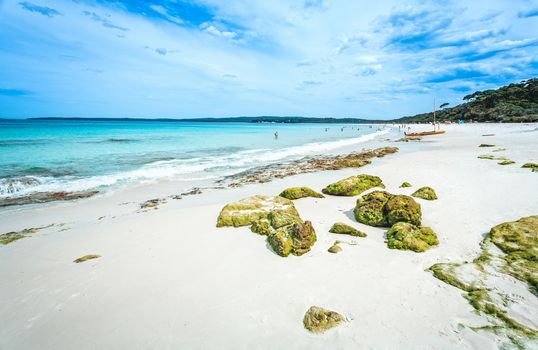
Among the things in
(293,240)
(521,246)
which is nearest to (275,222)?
(293,240)

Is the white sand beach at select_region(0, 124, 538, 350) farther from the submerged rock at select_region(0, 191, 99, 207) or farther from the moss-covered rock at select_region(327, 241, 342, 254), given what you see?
the submerged rock at select_region(0, 191, 99, 207)

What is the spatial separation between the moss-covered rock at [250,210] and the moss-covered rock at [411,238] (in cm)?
238

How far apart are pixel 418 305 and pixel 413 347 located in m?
0.81

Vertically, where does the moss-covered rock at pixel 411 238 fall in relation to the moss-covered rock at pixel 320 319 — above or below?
above

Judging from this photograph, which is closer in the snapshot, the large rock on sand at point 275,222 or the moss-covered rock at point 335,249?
the moss-covered rock at point 335,249

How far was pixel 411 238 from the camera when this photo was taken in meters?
5.41

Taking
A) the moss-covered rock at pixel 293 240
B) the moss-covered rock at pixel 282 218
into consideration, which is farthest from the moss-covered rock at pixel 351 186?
the moss-covered rock at pixel 293 240

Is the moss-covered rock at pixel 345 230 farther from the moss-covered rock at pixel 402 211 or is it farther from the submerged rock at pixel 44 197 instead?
the submerged rock at pixel 44 197

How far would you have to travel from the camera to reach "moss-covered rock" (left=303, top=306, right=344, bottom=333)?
3453mm

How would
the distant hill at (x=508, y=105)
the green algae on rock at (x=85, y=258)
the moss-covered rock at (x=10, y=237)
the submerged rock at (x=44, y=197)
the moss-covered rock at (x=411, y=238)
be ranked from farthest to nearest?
the distant hill at (x=508, y=105) → the submerged rock at (x=44, y=197) → the moss-covered rock at (x=10, y=237) → the green algae on rock at (x=85, y=258) → the moss-covered rock at (x=411, y=238)

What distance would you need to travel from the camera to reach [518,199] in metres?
7.51

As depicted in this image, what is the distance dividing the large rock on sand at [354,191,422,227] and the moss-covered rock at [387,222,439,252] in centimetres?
41

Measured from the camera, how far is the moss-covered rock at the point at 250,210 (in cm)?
697

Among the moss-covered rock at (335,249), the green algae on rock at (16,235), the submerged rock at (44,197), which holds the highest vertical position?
the moss-covered rock at (335,249)
